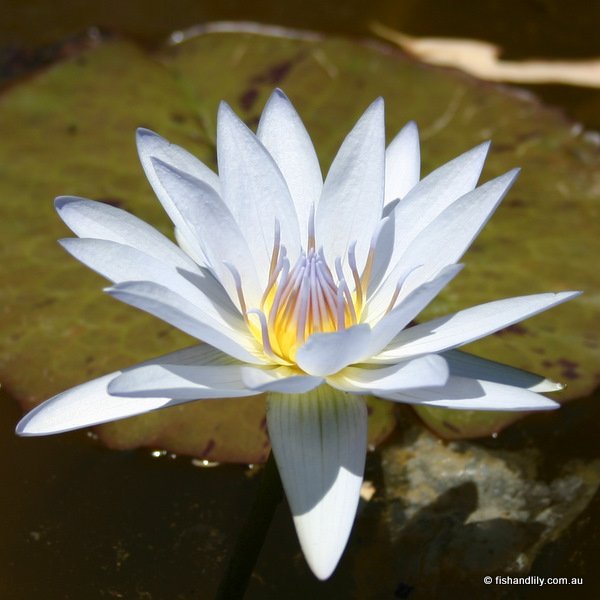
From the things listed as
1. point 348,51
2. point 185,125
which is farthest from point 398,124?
point 185,125

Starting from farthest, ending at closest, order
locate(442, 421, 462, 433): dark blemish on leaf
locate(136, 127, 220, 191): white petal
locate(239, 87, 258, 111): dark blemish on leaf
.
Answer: locate(239, 87, 258, 111): dark blemish on leaf < locate(442, 421, 462, 433): dark blemish on leaf < locate(136, 127, 220, 191): white petal

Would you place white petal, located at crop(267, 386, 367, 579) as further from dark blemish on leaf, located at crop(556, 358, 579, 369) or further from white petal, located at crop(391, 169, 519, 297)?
dark blemish on leaf, located at crop(556, 358, 579, 369)

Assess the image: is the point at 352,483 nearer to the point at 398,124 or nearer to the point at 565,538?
the point at 565,538

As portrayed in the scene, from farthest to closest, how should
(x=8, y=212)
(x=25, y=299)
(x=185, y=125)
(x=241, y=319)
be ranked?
(x=185, y=125)
(x=8, y=212)
(x=25, y=299)
(x=241, y=319)

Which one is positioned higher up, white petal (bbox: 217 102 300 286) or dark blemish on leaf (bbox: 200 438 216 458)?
white petal (bbox: 217 102 300 286)

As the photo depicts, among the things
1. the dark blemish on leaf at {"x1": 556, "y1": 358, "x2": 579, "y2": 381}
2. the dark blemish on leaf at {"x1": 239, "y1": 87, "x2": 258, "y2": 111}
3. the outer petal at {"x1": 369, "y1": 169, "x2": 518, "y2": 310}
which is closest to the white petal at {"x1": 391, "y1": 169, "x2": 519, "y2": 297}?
the outer petal at {"x1": 369, "y1": 169, "x2": 518, "y2": 310}

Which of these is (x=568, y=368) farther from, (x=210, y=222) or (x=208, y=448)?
(x=210, y=222)

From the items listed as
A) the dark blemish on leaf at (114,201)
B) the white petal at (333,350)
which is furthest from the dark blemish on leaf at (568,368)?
the dark blemish on leaf at (114,201)
